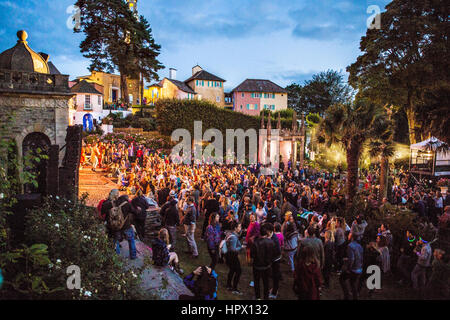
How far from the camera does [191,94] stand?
48.8m

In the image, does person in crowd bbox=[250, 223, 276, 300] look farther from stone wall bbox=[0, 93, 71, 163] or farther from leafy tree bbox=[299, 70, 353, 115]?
leafy tree bbox=[299, 70, 353, 115]

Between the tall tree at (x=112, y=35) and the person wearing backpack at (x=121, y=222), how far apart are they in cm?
3908

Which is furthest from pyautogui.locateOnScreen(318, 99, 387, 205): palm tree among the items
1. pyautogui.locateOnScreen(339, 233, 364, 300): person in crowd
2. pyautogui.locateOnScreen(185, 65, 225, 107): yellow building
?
pyautogui.locateOnScreen(185, 65, 225, 107): yellow building

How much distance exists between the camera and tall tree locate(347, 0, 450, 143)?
67.6 feet

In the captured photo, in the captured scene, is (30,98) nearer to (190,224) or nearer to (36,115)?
(36,115)

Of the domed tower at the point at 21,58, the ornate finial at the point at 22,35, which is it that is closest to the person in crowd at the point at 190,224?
the domed tower at the point at 21,58

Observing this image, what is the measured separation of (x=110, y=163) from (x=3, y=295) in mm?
16896

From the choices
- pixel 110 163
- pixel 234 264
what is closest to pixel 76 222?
pixel 234 264

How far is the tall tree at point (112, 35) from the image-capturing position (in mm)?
39156

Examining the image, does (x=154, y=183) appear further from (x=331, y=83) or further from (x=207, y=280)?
(x=331, y=83)

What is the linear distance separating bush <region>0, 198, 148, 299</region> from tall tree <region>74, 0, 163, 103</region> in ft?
130

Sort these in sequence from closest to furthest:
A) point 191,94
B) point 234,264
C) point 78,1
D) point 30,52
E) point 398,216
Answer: point 234,264 < point 398,216 < point 30,52 < point 78,1 < point 191,94

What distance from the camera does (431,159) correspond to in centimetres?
2012

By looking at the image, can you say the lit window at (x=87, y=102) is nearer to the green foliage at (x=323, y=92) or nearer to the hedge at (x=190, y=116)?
the hedge at (x=190, y=116)
